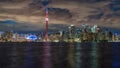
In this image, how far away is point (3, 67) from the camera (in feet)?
207

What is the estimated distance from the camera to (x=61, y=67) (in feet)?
204

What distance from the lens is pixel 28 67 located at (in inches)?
2482

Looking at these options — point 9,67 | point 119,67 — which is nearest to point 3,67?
point 9,67

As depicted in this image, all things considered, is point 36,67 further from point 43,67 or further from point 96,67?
point 96,67

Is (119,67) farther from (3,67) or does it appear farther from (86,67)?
(3,67)

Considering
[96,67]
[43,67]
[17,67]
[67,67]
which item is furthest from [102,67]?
[17,67]

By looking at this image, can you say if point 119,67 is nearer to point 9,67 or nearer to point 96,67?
point 96,67

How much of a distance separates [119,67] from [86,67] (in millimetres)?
6747

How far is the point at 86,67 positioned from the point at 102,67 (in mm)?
3450

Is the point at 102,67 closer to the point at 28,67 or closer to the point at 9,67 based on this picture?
the point at 28,67

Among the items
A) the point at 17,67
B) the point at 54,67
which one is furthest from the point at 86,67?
the point at 17,67

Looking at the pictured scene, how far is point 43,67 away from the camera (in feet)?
207

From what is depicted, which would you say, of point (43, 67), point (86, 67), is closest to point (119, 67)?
point (86, 67)

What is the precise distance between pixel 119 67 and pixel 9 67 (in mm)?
22842
